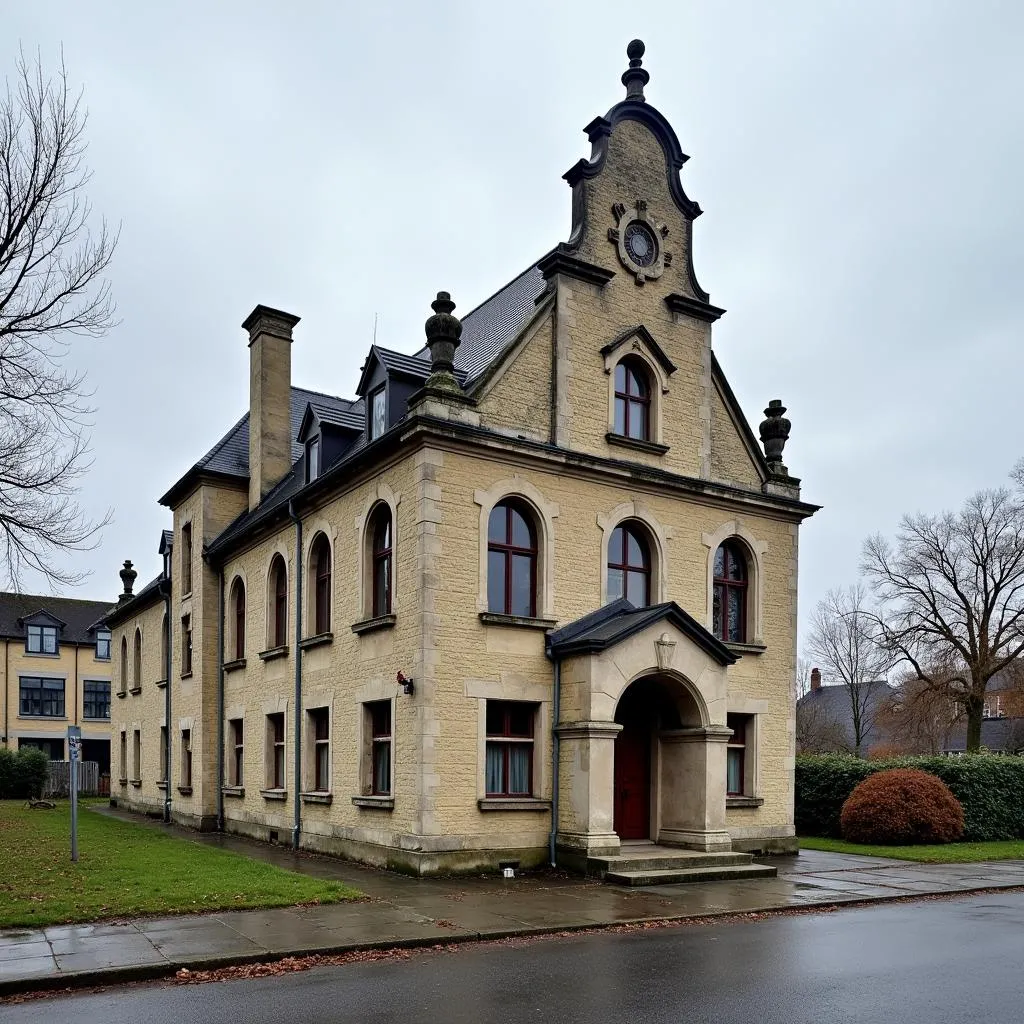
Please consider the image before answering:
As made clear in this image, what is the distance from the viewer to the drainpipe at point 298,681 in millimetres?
21281

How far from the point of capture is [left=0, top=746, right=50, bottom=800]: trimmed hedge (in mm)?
40812

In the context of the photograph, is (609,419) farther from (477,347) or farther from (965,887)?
(965,887)

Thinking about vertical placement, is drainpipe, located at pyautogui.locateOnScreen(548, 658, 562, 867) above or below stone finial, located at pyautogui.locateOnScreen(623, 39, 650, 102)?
below

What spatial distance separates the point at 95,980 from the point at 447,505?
9.66m

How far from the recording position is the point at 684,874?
16438mm

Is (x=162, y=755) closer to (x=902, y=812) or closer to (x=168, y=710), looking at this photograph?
(x=168, y=710)

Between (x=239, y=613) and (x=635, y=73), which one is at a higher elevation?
(x=635, y=73)

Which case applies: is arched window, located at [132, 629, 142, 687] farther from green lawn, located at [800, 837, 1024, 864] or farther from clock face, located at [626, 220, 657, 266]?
clock face, located at [626, 220, 657, 266]

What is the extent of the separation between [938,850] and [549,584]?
35.0ft

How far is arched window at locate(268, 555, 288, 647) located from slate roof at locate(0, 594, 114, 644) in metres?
30.1

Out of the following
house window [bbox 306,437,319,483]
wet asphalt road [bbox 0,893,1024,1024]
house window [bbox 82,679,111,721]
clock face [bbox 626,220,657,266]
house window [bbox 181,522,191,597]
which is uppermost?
clock face [bbox 626,220,657,266]

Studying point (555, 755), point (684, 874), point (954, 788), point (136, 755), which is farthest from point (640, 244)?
point (136, 755)

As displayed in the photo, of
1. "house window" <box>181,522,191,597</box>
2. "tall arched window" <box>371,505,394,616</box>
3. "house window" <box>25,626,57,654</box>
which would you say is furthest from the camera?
"house window" <box>25,626,57,654</box>

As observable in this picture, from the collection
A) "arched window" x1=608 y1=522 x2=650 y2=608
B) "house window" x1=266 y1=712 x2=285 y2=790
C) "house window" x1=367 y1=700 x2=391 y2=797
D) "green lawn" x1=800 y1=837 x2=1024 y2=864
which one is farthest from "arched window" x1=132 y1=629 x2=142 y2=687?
"green lawn" x1=800 y1=837 x2=1024 y2=864
